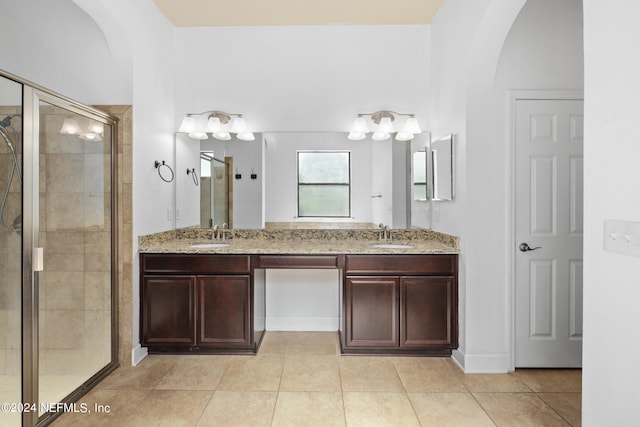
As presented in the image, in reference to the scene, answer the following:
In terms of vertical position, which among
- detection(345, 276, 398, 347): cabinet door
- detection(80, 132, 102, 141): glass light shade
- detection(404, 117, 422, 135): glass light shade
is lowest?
detection(345, 276, 398, 347): cabinet door

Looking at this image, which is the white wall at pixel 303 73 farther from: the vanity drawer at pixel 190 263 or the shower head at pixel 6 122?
the shower head at pixel 6 122

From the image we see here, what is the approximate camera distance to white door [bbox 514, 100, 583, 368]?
2.60m

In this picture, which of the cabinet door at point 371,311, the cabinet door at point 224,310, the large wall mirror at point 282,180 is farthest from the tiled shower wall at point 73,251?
the cabinet door at point 371,311

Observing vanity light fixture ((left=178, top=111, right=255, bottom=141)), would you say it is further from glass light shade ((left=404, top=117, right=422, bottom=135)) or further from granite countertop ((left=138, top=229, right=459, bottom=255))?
glass light shade ((left=404, top=117, right=422, bottom=135))

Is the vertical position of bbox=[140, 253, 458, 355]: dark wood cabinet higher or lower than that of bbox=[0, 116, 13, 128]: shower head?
lower

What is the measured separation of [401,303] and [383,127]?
1.58 m

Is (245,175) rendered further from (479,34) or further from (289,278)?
(479,34)

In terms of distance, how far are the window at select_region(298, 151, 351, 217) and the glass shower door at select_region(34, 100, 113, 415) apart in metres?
1.60

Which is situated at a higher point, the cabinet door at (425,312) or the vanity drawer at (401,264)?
the vanity drawer at (401,264)

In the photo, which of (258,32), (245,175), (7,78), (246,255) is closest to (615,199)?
(246,255)

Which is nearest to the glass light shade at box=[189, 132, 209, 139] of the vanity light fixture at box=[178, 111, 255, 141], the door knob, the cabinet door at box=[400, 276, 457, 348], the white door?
the vanity light fixture at box=[178, 111, 255, 141]

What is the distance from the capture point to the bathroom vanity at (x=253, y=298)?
279 centimetres

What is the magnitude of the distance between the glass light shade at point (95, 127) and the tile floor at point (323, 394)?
1663 millimetres

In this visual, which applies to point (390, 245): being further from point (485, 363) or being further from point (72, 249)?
point (72, 249)
